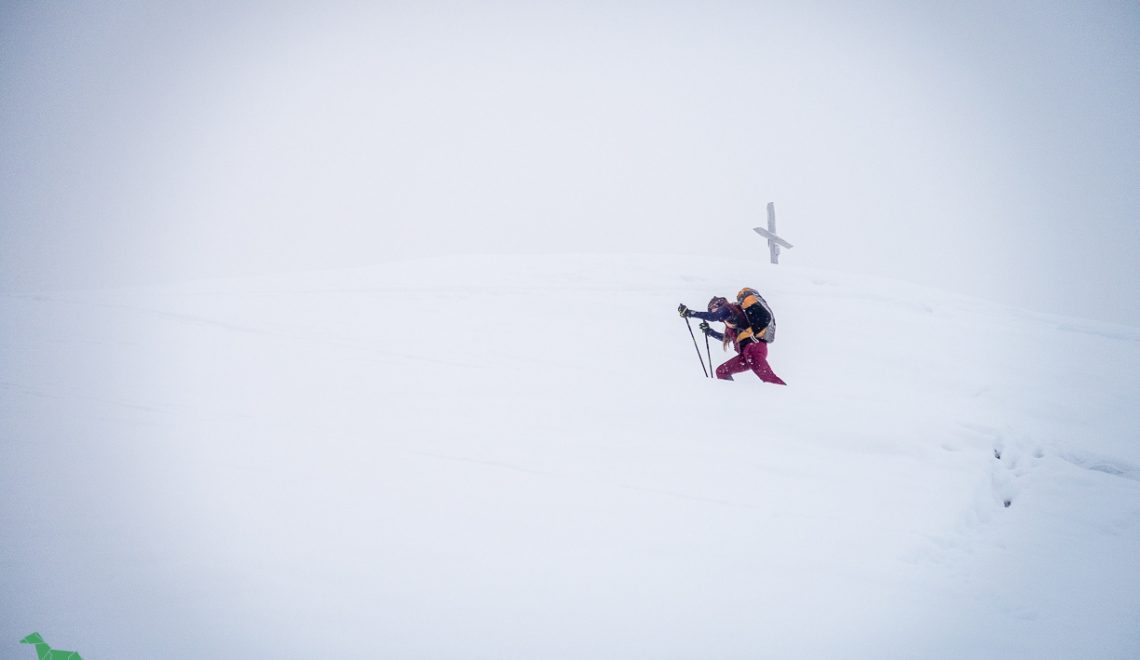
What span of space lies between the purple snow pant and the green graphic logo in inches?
307

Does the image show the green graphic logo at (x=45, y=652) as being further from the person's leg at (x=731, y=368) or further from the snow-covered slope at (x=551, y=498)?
the person's leg at (x=731, y=368)

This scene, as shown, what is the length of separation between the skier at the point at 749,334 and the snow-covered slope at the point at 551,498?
0.68 m

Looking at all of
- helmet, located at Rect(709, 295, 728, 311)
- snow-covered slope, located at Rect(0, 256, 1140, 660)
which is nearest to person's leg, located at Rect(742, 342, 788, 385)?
snow-covered slope, located at Rect(0, 256, 1140, 660)

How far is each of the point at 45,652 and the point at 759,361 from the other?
27.5 feet

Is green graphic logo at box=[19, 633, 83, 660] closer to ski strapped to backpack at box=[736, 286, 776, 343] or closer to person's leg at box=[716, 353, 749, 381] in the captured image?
person's leg at box=[716, 353, 749, 381]

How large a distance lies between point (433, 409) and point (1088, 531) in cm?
706

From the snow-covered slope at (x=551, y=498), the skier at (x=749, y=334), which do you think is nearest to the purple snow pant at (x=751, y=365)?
the skier at (x=749, y=334)

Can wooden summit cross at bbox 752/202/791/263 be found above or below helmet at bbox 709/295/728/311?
above

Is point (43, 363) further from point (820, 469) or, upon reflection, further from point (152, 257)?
point (152, 257)

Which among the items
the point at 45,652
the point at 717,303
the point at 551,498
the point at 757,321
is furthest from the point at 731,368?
the point at 45,652

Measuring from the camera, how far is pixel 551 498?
4441mm

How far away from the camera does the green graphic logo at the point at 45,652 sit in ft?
9.36

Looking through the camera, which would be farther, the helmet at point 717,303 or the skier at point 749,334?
the helmet at point 717,303

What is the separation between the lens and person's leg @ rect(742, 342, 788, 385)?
25.8ft
